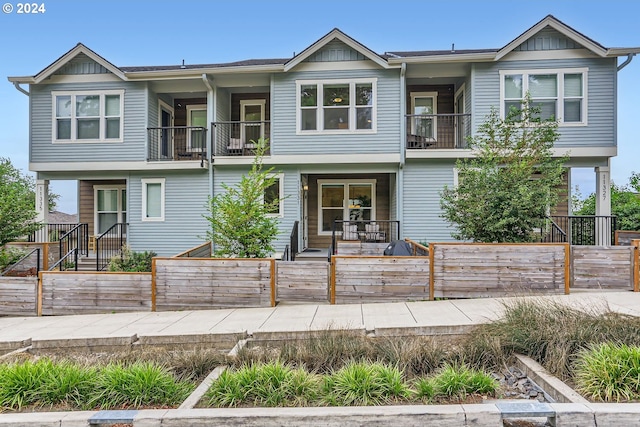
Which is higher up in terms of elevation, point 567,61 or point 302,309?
point 567,61

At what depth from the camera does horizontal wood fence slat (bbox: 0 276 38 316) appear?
8.52 metres

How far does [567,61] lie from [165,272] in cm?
1300

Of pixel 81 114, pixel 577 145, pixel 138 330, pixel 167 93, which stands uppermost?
pixel 167 93

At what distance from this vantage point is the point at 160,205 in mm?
13375

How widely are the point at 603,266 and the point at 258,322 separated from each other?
7.30 metres

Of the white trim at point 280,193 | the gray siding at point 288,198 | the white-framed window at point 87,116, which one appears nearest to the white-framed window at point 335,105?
the gray siding at point 288,198

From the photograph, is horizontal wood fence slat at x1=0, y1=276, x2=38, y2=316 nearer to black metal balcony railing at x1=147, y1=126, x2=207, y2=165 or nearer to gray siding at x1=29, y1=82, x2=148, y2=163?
gray siding at x1=29, y1=82, x2=148, y2=163

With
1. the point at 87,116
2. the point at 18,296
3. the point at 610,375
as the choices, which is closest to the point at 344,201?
the point at 87,116

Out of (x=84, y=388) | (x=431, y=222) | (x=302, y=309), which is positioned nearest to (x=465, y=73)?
(x=431, y=222)

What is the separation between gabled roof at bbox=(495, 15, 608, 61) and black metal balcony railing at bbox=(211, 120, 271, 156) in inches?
315

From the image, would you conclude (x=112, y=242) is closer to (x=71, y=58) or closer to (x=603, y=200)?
(x=71, y=58)

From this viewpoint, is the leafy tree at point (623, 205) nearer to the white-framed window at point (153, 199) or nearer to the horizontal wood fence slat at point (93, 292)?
the horizontal wood fence slat at point (93, 292)

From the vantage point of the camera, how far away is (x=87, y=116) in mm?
13391

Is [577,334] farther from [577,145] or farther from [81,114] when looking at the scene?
[81,114]
